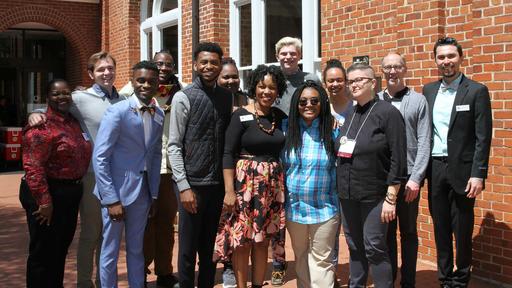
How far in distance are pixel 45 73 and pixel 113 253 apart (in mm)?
15333

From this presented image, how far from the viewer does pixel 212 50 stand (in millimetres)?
4520

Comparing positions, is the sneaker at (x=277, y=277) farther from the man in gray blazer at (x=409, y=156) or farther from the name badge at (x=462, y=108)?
the name badge at (x=462, y=108)

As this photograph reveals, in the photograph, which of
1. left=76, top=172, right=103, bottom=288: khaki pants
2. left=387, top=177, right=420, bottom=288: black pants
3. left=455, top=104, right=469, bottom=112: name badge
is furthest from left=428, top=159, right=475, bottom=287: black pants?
left=76, top=172, right=103, bottom=288: khaki pants

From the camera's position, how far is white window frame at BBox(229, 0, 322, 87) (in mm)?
7945

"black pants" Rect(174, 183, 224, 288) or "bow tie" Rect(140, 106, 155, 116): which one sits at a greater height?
"bow tie" Rect(140, 106, 155, 116)

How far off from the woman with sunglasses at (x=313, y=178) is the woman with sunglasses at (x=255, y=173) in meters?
0.13

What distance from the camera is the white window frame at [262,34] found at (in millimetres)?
7945

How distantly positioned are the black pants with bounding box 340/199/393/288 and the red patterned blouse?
2.03m

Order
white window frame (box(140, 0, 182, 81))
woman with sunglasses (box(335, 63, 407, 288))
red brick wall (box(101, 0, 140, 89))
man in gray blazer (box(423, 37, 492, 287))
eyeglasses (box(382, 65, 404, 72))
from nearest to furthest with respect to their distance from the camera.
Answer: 1. woman with sunglasses (box(335, 63, 407, 288))
2. man in gray blazer (box(423, 37, 492, 287))
3. eyeglasses (box(382, 65, 404, 72))
4. white window frame (box(140, 0, 182, 81))
5. red brick wall (box(101, 0, 140, 89))

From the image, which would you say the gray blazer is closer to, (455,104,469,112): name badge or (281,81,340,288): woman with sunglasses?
(455,104,469,112): name badge

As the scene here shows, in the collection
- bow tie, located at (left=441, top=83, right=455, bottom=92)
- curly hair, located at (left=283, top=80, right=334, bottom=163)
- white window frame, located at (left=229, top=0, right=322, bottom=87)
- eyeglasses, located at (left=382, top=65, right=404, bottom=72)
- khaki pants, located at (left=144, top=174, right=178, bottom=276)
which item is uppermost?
white window frame, located at (left=229, top=0, right=322, bottom=87)

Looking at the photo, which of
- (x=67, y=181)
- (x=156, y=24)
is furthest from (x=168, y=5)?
(x=67, y=181)

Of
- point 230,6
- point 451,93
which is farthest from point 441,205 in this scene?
point 230,6

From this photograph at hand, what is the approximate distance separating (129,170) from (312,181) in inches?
53.7
